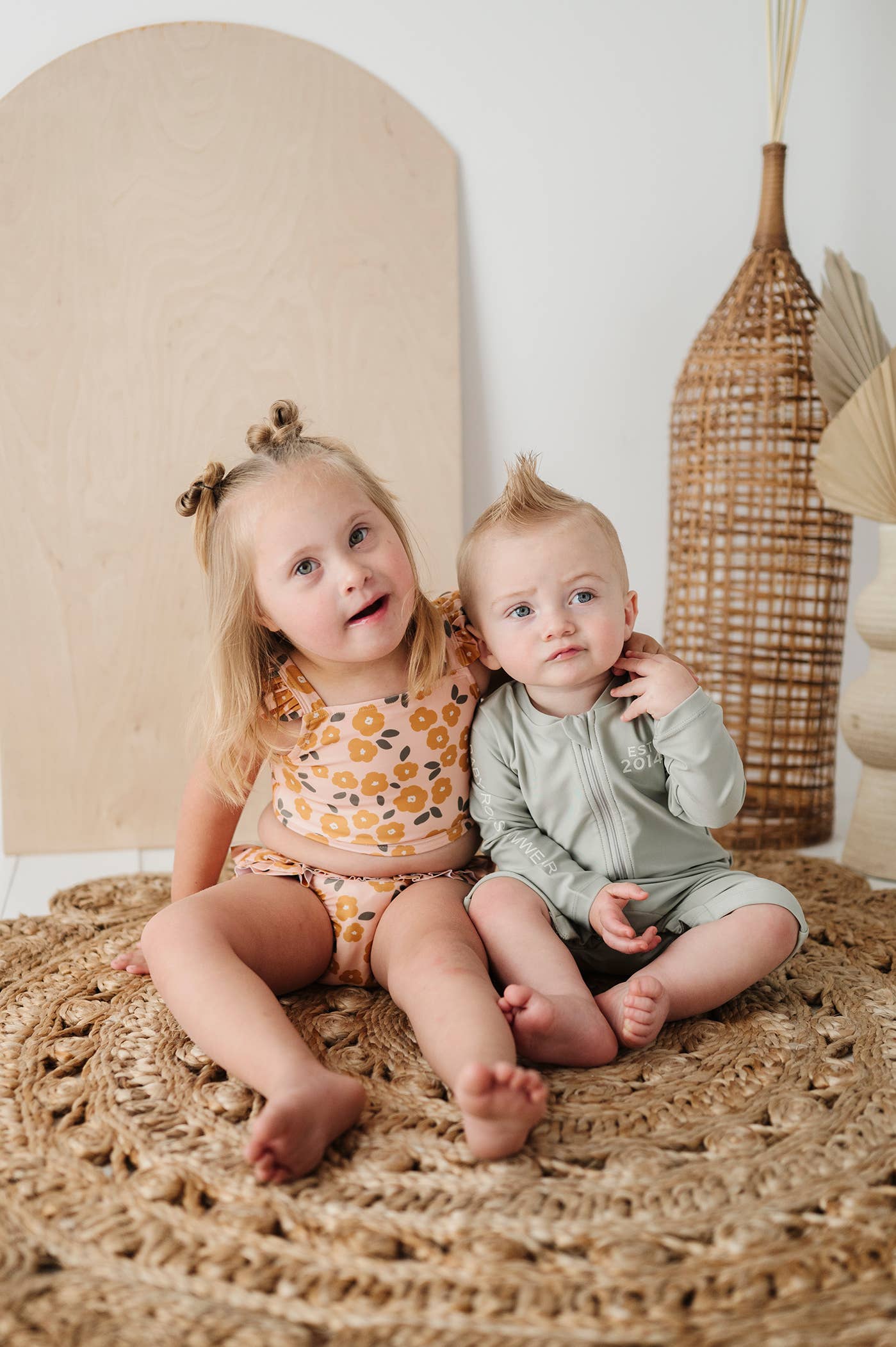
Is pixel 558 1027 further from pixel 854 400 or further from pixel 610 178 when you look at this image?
pixel 610 178

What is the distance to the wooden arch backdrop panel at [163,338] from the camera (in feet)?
5.34

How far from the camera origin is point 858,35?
1768 mm

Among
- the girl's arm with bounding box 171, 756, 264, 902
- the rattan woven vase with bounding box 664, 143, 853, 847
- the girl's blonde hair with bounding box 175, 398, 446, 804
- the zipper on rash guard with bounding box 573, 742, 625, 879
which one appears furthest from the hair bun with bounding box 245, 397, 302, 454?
the rattan woven vase with bounding box 664, 143, 853, 847

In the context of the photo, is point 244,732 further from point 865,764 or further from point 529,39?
point 529,39

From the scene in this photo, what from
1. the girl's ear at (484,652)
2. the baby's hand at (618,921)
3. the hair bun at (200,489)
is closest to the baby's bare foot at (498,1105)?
the baby's hand at (618,921)

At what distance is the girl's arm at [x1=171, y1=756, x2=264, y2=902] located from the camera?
3.88 feet

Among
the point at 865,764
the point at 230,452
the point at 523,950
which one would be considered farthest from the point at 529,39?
the point at 523,950

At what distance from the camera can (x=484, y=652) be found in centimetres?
118

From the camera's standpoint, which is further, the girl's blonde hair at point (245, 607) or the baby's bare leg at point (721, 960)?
the girl's blonde hair at point (245, 607)

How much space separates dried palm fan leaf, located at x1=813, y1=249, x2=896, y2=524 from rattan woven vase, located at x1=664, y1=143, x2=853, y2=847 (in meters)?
0.11

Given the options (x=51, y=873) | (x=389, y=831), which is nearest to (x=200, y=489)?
(x=389, y=831)

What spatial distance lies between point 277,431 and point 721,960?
654 mm

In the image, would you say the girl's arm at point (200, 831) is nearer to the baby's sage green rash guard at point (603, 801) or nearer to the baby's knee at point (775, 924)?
the baby's sage green rash guard at point (603, 801)

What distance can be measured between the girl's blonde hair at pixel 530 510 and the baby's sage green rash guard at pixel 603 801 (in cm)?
14
